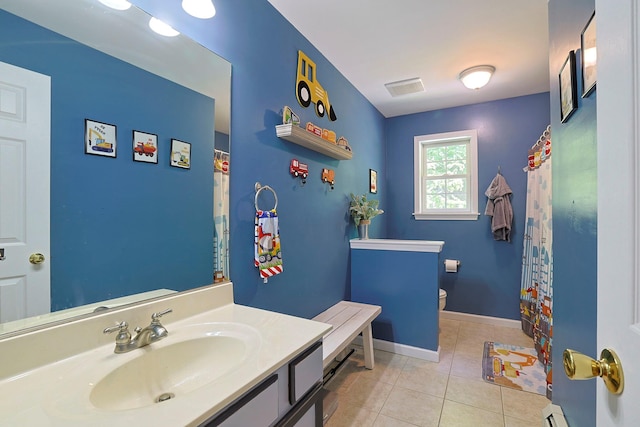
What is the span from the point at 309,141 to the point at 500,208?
258 cm

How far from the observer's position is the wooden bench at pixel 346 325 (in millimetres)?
1751

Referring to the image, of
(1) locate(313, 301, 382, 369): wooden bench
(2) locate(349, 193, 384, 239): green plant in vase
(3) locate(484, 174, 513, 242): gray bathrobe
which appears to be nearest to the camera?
(1) locate(313, 301, 382, 369): wooden bench

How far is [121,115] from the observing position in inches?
40.6

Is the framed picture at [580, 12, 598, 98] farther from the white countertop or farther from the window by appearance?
the window

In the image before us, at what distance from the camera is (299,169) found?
203cm

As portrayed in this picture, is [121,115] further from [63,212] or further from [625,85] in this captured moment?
[625,85]

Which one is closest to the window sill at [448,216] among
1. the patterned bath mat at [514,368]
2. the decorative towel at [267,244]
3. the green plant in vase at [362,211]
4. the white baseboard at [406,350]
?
the green plant in vase at [362,211]

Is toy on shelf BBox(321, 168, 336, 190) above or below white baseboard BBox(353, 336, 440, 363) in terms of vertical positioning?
above

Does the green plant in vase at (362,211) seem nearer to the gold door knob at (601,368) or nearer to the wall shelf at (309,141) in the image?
the wall shelf at (309,141)

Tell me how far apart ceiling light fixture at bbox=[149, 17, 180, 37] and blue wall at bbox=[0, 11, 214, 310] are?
19 cm

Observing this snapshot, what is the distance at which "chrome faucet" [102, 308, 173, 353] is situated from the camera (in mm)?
911

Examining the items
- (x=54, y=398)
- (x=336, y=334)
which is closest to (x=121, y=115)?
(x=54, y=398)

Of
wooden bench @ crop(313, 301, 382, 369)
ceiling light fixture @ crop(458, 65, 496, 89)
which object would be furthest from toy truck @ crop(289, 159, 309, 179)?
ceiling light fixture @ crop(458, 65, 496, 89)

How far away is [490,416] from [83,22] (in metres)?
2.89
